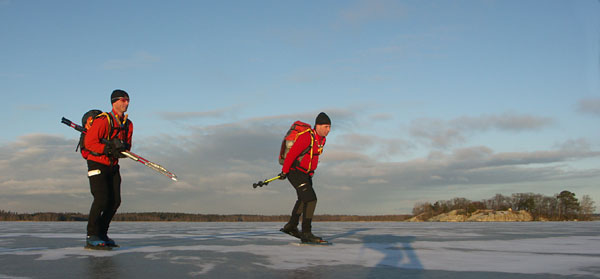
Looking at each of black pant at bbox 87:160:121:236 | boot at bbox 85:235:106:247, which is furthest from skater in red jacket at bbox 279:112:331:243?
boot at bbox 85:235:106:247

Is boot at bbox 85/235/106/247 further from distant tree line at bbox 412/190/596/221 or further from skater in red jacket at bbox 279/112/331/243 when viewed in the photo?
distant tree line at bbox 412/190/596/221

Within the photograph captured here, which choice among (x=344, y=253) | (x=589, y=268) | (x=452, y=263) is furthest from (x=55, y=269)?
(x=589, y=268)

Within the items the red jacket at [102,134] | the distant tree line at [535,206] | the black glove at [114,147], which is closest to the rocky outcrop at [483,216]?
the distant tree line at [535,206]

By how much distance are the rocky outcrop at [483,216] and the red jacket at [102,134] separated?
55670 millimetres

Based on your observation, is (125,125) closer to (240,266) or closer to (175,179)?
(175,179)

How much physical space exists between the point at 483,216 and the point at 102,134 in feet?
188

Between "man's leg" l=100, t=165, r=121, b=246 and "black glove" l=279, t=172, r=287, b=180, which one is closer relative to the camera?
"man's leg" l=100, t=165, r=121, b=246

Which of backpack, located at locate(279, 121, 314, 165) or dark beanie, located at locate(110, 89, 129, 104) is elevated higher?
dark beanie, located at locate(110, 89, 129, 104)

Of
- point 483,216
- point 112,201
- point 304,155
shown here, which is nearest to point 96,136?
point 112,201

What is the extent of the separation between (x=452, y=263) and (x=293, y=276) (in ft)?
5.60

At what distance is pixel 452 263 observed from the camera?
4402mm

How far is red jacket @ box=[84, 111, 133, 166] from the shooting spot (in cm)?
591

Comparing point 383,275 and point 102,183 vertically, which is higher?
point 102,183

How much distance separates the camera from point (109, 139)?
6145 mm
